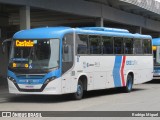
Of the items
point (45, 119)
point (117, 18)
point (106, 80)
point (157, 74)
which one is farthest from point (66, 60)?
point (117, 18)

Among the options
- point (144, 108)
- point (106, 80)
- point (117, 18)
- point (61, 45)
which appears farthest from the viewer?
point (117, 18)

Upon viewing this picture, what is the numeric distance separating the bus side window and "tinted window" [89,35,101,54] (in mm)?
1677

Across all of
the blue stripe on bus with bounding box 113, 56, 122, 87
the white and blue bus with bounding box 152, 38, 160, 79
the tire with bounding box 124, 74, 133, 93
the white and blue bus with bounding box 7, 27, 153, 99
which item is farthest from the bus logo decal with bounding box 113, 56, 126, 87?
the white and blue bus with bounding box 152, 38, 160, 79

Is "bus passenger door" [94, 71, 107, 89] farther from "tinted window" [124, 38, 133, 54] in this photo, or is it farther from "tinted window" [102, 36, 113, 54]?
"tinted window" [124, 38, 133, 54]

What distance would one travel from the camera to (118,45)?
70.6 ft

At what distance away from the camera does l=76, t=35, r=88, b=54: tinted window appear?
710 inches

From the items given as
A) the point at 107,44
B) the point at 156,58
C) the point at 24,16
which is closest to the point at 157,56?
the point at 156,58

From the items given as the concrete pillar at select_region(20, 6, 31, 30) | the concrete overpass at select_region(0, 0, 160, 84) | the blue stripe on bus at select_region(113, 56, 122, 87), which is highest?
the concrete overpass at select_region(0, 0, 160, 84)

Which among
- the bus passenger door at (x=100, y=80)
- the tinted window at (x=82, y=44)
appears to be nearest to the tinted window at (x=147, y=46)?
the bus passenger door at (x=100, y=80)

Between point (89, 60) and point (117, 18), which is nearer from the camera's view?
point (89, 60)

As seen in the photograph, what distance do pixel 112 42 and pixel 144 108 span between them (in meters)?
6.94

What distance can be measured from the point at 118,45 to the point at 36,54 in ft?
18.9

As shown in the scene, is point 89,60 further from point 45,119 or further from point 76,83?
point 45,119

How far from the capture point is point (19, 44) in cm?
1744
